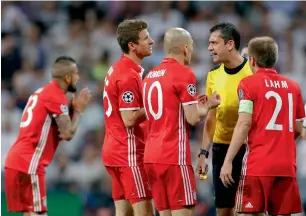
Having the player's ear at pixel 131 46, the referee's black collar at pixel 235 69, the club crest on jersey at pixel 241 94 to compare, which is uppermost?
the player's ear at pixel 131 46

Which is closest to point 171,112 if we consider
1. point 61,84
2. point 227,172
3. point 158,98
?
point 158,98

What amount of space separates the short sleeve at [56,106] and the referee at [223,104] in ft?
6.10

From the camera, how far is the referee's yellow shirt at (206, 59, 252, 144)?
28.2ft

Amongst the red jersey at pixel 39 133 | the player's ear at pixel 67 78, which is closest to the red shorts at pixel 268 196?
the red jersey at pixel 39 133

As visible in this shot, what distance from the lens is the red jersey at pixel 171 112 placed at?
8.05m

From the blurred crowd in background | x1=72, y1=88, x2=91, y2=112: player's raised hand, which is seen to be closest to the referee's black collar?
x1=72, y1=88, x2=91, y2=112: player's raised hand

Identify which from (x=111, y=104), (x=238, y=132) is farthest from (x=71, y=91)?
(x=238, y=132)

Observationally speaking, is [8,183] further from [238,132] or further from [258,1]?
[258,1]

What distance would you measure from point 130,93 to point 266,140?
148cm

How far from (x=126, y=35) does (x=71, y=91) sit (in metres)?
1.72

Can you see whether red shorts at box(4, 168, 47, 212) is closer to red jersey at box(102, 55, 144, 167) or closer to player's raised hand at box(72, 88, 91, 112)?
player's raised hand at box(72, 88, 91, 112)

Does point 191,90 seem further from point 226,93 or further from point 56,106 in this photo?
point 56,106

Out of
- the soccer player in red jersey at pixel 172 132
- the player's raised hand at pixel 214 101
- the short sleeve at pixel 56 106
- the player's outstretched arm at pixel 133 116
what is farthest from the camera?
the short sleeve at pixel 56 106

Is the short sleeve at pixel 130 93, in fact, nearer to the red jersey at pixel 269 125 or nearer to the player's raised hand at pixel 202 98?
the player's raised hand at pixel 202 98
